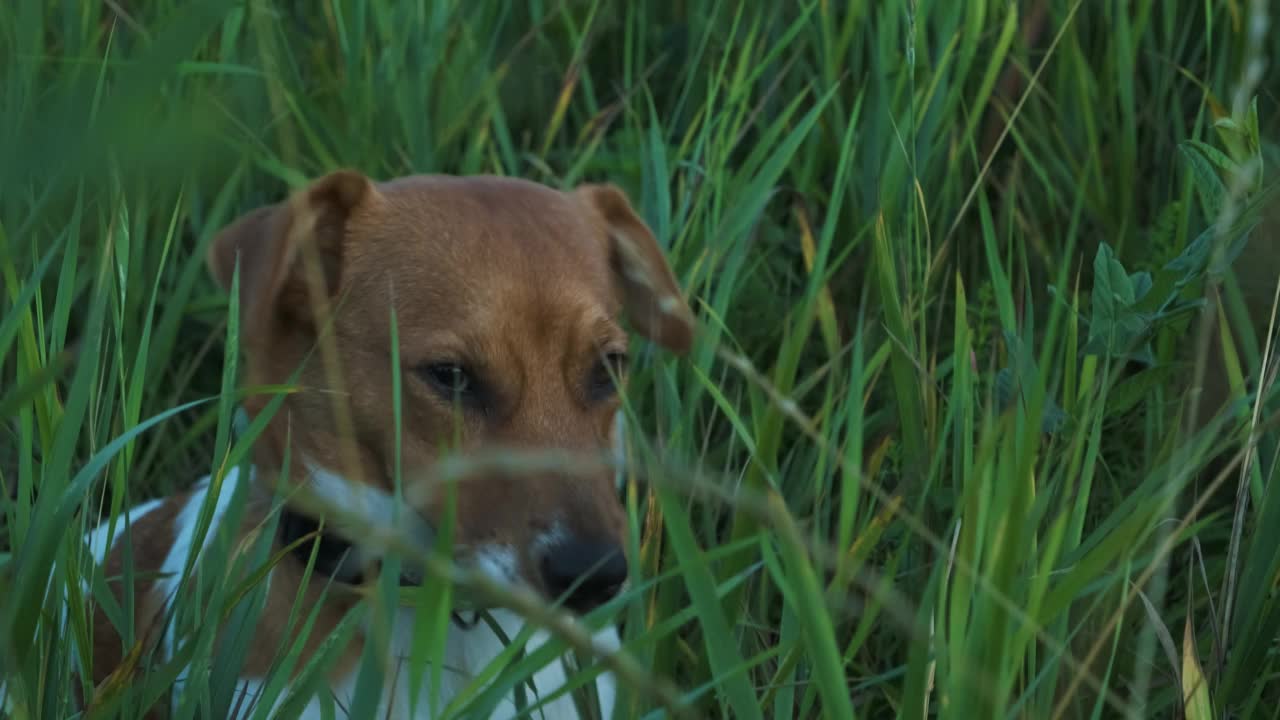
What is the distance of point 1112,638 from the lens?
1.88 m

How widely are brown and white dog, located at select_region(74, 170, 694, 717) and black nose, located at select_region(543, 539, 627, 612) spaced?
2 centimetres

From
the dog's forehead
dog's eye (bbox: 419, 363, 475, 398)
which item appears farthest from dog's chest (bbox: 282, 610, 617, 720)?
the dog's forehead

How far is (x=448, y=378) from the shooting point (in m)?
2.37

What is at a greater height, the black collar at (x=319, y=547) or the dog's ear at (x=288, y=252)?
the dog's ear at (x=288, y=252)

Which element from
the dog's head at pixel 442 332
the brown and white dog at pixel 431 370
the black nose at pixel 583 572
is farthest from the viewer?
the dog's head at pixel 442 332

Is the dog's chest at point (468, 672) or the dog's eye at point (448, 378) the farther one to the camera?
the dog's eye at point (448, 378)

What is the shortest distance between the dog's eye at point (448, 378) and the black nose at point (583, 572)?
1.27ft

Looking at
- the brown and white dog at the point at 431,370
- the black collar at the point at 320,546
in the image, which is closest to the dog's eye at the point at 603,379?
the brown and white dog at the point at 431,370

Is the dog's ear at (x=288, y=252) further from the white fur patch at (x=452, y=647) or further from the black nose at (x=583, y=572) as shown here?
the black nose at (x=583, y=572)

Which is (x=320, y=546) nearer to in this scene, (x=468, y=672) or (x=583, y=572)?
(x=468, y=672)

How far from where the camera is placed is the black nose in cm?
203

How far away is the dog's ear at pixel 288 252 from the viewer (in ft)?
7.68

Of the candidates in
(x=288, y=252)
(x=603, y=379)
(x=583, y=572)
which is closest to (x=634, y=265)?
(x=603, y=379)

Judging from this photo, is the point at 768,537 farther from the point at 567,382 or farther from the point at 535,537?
the point at 567,382
